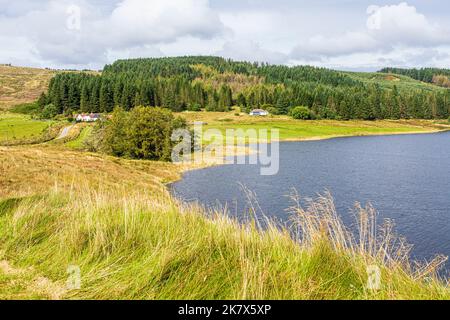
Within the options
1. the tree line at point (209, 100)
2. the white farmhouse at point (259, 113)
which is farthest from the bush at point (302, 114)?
the white farmhouse at point (259, 113)

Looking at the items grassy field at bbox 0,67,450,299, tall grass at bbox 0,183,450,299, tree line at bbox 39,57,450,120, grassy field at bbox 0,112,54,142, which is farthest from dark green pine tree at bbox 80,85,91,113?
tall grass at bbox 0,183,450,299

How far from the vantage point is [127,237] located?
7891mm

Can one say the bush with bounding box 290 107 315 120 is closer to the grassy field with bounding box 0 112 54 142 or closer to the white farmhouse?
the white farmhouse

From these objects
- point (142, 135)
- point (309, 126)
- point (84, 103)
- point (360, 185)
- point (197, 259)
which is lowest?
point (360, 185)

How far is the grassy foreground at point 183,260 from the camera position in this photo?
19.5 feet

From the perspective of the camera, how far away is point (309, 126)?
11594 centimetres

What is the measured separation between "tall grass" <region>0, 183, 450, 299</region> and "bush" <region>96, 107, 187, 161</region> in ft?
181

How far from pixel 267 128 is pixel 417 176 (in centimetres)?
6156

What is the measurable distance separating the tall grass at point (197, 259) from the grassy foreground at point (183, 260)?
2 cm

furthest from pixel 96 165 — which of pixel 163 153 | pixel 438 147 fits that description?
pixel 438 147

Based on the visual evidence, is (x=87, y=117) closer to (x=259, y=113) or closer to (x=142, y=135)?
(x=259, y=113)

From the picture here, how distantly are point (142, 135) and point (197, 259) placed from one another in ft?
194

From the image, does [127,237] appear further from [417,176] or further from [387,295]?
[417,176]

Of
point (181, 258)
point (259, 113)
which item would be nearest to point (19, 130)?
point (259, 113)
